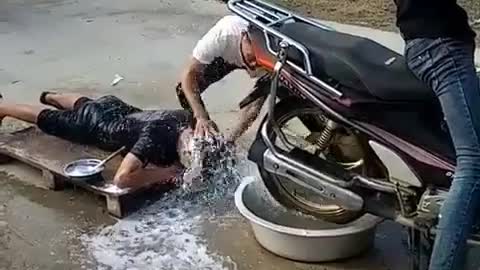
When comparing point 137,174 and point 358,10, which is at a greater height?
point 137,174

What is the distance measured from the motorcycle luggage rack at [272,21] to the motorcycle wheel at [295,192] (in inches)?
8.3

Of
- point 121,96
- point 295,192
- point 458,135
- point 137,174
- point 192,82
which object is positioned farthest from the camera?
point 121,96

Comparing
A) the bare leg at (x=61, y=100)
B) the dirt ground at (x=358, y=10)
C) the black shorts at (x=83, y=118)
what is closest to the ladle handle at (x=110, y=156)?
the black shorts at (x=83, y=118)

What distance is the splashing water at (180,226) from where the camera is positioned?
3.70 metres

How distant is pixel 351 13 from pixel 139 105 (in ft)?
8.97

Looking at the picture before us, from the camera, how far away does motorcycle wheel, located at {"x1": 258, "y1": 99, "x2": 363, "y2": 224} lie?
3.60 metres

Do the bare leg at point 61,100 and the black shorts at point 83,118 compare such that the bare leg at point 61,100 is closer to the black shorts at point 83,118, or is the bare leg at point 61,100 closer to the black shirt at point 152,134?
the black shorts at point 83,118

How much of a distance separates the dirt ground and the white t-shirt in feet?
9.81

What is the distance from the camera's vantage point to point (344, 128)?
346cm

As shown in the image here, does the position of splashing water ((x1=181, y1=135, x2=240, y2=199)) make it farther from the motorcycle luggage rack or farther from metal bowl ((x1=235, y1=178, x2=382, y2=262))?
the motorcycle luggage rack

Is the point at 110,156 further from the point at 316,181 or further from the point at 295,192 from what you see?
the point at 316,181

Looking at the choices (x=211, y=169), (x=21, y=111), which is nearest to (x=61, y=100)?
(x=21, y=111)

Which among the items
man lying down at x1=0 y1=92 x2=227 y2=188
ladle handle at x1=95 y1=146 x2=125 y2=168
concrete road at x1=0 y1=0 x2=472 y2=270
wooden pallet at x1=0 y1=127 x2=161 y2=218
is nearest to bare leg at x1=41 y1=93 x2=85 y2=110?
man lying down at x1=0 y1=92 x2=227 y2=188

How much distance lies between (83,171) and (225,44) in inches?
33.5
